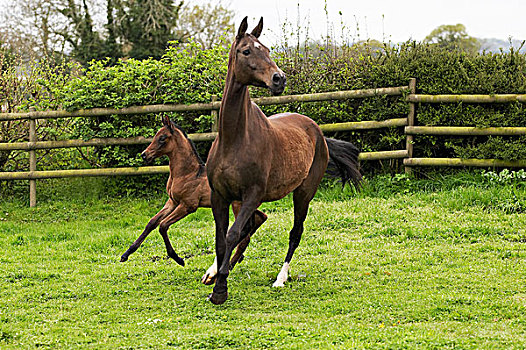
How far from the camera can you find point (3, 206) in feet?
37.0

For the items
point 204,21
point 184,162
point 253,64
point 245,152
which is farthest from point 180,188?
point 204,21

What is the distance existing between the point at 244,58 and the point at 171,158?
103 inches

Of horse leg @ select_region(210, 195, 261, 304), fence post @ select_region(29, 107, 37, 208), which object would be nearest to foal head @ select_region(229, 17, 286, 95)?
horse leg @ select_region(210, 195, 261, 304)

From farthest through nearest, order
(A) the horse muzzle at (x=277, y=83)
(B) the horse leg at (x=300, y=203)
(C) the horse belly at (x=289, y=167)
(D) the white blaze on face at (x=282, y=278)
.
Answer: (B) the horse leg at (x=300, y=203) → (D) the white blaze on face at (x=282, y=278) → (C) the horse belly at (x=289, y=167) → (A) the horse muzzle at (x=277, y=83)

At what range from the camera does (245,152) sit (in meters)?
5.43

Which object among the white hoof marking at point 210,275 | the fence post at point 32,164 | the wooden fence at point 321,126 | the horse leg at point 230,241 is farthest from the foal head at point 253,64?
the fence post at point 32,164

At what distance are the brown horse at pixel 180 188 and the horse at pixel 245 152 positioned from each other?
1033mm

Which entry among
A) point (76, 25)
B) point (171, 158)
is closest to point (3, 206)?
point (171, 158)

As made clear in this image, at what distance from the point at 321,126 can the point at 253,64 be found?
6.02m

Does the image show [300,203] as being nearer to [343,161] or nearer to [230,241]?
[343,161]

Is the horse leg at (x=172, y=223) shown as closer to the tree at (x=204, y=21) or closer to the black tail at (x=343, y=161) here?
the black tail at (x=343, y=161)

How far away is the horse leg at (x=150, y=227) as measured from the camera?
22.1ft

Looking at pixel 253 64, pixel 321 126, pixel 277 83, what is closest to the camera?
pixel 277 83

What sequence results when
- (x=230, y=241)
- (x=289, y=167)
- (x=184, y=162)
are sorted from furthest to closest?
1. (x=184, y=162)
2. (x=289, y=167)
3. (x=230, y=241)
